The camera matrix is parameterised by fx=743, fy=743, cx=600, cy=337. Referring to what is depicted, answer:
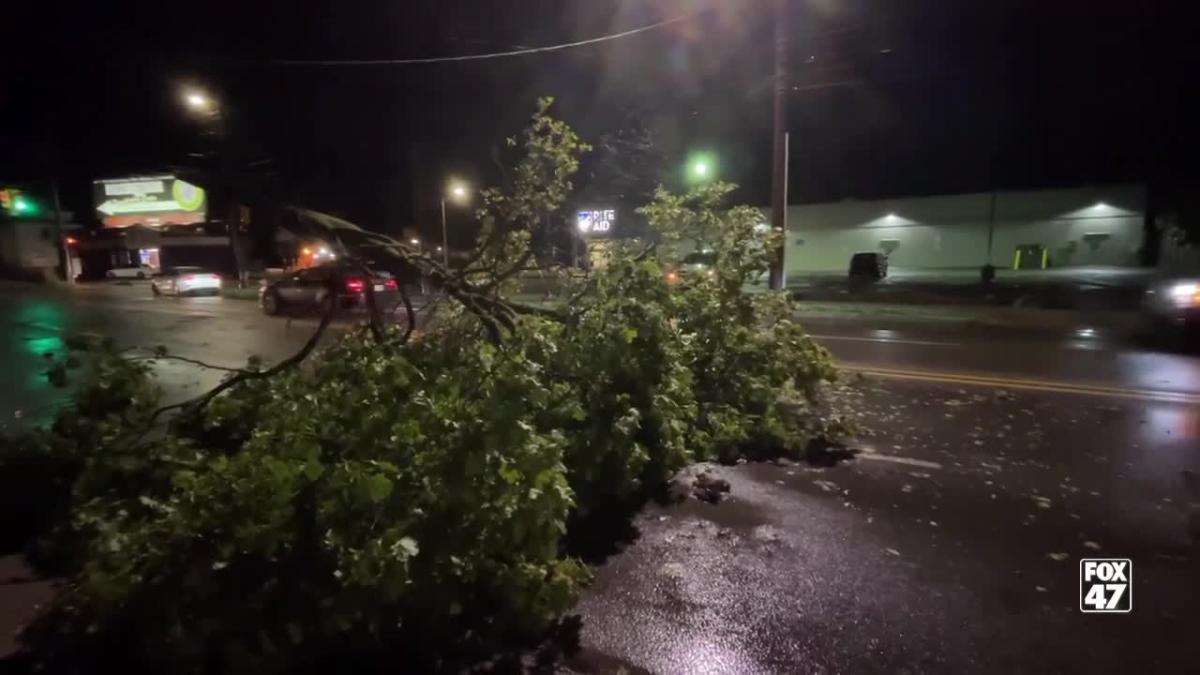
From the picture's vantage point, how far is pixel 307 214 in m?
5.66

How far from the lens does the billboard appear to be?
5162cm

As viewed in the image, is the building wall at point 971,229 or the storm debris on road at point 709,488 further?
the building wall at point 971,229

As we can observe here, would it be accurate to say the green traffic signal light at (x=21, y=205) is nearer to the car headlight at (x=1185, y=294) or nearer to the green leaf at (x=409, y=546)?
the green leaf at (x=409, y=546)

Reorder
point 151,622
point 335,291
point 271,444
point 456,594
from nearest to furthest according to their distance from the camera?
point 151,622 → point 456,594 → point 271,444 → point 335,291

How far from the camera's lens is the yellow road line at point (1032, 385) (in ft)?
28.8

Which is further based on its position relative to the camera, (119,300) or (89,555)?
(119,300)

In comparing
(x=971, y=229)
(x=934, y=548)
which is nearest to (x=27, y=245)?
(x=934, y=548)

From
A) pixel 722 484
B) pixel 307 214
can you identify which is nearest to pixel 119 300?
pixel 307 214

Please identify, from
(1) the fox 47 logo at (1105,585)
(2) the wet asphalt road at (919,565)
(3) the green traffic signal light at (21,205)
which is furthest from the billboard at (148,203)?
(1) the fox 47 logo at (1105,585)

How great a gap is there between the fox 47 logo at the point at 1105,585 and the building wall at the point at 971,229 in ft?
138

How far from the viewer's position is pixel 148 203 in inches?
2064

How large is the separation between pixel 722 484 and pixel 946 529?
1659 millimetres

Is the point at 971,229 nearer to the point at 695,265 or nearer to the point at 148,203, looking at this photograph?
the point at 695,265

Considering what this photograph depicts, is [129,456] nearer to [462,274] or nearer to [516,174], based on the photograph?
[462,274]
